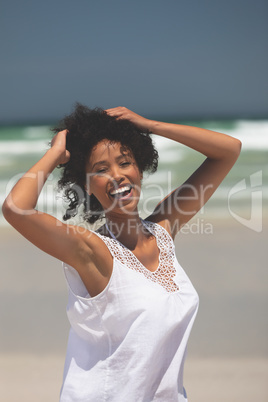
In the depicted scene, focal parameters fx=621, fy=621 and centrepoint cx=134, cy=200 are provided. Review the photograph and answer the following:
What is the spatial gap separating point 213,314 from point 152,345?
1.74m

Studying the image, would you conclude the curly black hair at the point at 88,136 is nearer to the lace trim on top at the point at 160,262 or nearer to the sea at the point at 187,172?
the lace trim on top at the point at 160,262

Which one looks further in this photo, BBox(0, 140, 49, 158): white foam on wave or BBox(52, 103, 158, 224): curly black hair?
BBox(0, 140, 49, 158): white foam on wave

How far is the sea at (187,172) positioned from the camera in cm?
469

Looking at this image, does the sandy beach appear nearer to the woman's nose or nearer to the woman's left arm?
the woman's left arm

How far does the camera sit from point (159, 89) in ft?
22.7

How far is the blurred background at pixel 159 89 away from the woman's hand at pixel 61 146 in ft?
6.68

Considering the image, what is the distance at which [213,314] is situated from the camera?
10.5 ft

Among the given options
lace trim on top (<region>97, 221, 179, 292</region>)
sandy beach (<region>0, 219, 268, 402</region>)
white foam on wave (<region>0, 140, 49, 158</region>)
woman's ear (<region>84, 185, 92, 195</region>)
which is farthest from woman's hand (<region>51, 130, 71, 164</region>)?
white foam on wave (<region>0, 140, 49, 158</region>)

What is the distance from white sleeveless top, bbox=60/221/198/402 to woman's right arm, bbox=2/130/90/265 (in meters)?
0.08

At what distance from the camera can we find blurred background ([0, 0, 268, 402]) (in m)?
3.92

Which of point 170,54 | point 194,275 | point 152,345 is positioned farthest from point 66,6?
point 152,345

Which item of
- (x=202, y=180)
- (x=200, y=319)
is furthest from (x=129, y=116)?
(x=200, y=319)

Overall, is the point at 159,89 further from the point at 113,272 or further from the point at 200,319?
the point at 113,272

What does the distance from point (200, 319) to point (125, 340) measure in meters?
1.73
